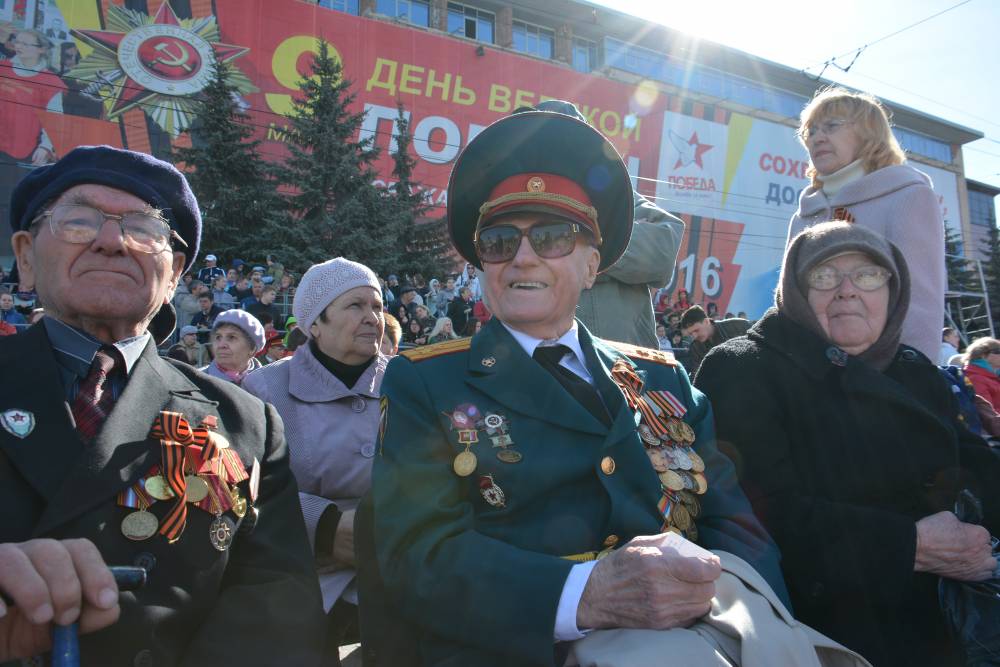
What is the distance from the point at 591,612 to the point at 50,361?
1547 millimetres

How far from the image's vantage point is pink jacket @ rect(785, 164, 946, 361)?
310 cm

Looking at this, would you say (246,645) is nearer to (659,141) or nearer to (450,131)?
(450,131)

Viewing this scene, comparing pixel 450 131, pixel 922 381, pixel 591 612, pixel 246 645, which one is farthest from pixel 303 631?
pixel 450 131

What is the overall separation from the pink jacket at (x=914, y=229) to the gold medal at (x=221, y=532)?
2.95m

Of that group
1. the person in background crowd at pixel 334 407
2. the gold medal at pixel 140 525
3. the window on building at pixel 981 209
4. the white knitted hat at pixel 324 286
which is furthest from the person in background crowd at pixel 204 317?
the window on building at pixel 981 209

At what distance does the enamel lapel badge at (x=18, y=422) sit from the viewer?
1.62 m

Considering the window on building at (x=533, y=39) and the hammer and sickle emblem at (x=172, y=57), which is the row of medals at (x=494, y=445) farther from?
the window on building at (x=533, y=39)

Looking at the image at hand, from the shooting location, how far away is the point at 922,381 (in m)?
2.68

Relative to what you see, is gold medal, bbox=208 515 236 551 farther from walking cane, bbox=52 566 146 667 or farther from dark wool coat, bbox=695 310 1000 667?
dark wool coat, bbox=695 310 1000 667

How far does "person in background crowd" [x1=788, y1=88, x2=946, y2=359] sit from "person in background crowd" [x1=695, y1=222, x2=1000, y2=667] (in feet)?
1.64

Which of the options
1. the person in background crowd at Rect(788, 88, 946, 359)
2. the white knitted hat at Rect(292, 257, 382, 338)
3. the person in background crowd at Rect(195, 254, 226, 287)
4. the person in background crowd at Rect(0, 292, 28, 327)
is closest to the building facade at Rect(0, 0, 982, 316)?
the person in background crowd at Rect(195, 254, 226, 287)

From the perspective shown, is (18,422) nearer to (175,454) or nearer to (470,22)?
(175,454)

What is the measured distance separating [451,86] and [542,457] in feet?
92.9

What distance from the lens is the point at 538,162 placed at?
231cm
